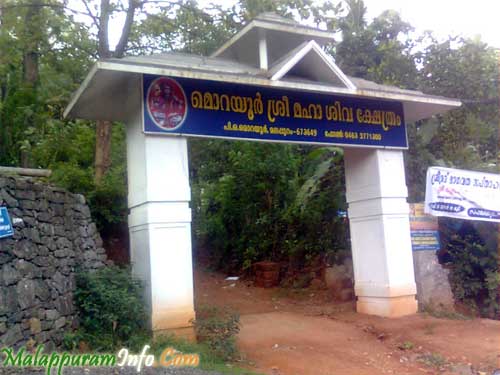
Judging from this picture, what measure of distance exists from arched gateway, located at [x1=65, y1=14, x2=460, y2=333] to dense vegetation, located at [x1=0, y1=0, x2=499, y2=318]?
2642 millimetres

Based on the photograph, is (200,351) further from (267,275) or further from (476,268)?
(267,275)

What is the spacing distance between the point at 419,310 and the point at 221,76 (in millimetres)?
5552

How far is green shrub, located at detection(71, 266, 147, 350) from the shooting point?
6.92 meters

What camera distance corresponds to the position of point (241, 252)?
1530 centimetres

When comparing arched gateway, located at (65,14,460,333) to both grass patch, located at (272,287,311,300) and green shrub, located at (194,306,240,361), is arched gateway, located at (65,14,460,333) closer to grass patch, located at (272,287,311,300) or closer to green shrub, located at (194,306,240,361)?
green shrub, located at (194,306,240,361)

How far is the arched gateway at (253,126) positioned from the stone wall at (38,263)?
100 cm

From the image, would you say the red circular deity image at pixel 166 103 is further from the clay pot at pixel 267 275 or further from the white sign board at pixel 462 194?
the clay pot at pixel 267 275

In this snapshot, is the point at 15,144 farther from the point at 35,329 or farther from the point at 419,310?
the point at 419,310

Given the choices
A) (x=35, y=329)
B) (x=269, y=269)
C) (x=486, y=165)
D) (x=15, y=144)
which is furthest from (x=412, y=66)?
(x=35, y=329)

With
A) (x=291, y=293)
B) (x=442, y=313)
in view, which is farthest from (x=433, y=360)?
(x=291, y=293)

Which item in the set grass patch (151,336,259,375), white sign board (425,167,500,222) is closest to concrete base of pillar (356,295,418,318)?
white sign board (425,167,500,222)

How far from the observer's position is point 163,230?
25.0ft

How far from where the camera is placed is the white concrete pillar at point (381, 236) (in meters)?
9.46

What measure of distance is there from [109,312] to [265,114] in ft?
12.6
